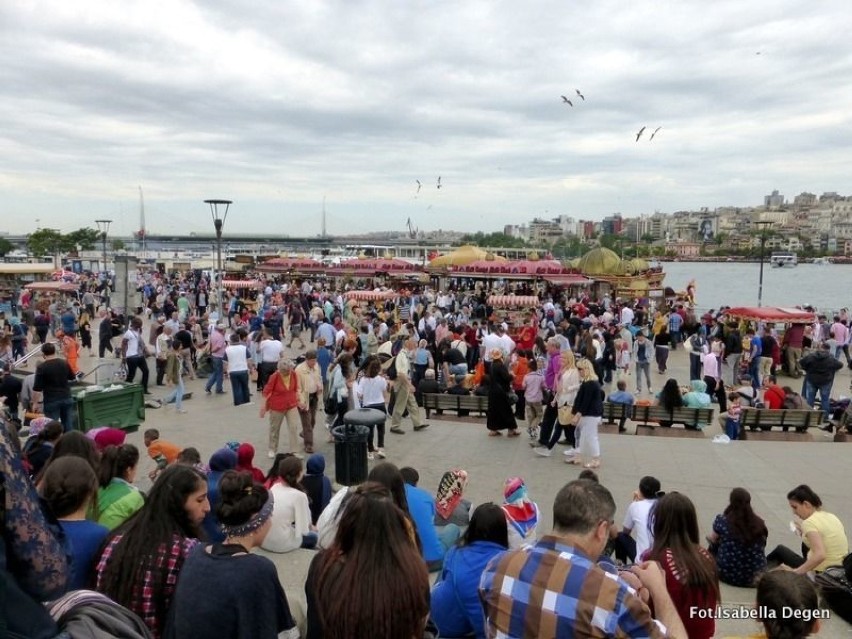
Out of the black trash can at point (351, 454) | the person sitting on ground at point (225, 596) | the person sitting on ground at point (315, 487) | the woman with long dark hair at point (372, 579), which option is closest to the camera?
the woman with long dark hair at point (372, 579)

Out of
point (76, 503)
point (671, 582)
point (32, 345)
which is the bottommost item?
point (32, 345)

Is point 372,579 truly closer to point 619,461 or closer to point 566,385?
point 566,385

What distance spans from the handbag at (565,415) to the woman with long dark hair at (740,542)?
10.7ft

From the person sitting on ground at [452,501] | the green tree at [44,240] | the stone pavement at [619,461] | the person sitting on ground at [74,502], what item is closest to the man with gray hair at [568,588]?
the person sitting on ground at [74,502]

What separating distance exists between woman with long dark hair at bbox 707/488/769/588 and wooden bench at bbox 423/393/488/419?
254 inches

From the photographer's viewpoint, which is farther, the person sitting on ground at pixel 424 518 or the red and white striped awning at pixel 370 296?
the red and white striped awning at pixel 370 296

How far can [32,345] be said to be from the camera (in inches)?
774

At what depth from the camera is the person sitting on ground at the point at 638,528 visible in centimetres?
472

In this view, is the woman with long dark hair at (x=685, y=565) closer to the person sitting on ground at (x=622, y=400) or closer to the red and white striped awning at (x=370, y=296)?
the person sitting on ground at (x=622, y=400)

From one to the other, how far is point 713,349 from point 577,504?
1347cm

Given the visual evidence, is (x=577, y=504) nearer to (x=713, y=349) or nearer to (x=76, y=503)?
(x=76, y=503)

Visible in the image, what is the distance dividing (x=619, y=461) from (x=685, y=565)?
5.66m

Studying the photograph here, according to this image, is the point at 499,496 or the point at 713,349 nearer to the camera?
the point at 499,496

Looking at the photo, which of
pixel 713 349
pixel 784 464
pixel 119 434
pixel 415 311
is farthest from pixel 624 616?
pixel 415 311
